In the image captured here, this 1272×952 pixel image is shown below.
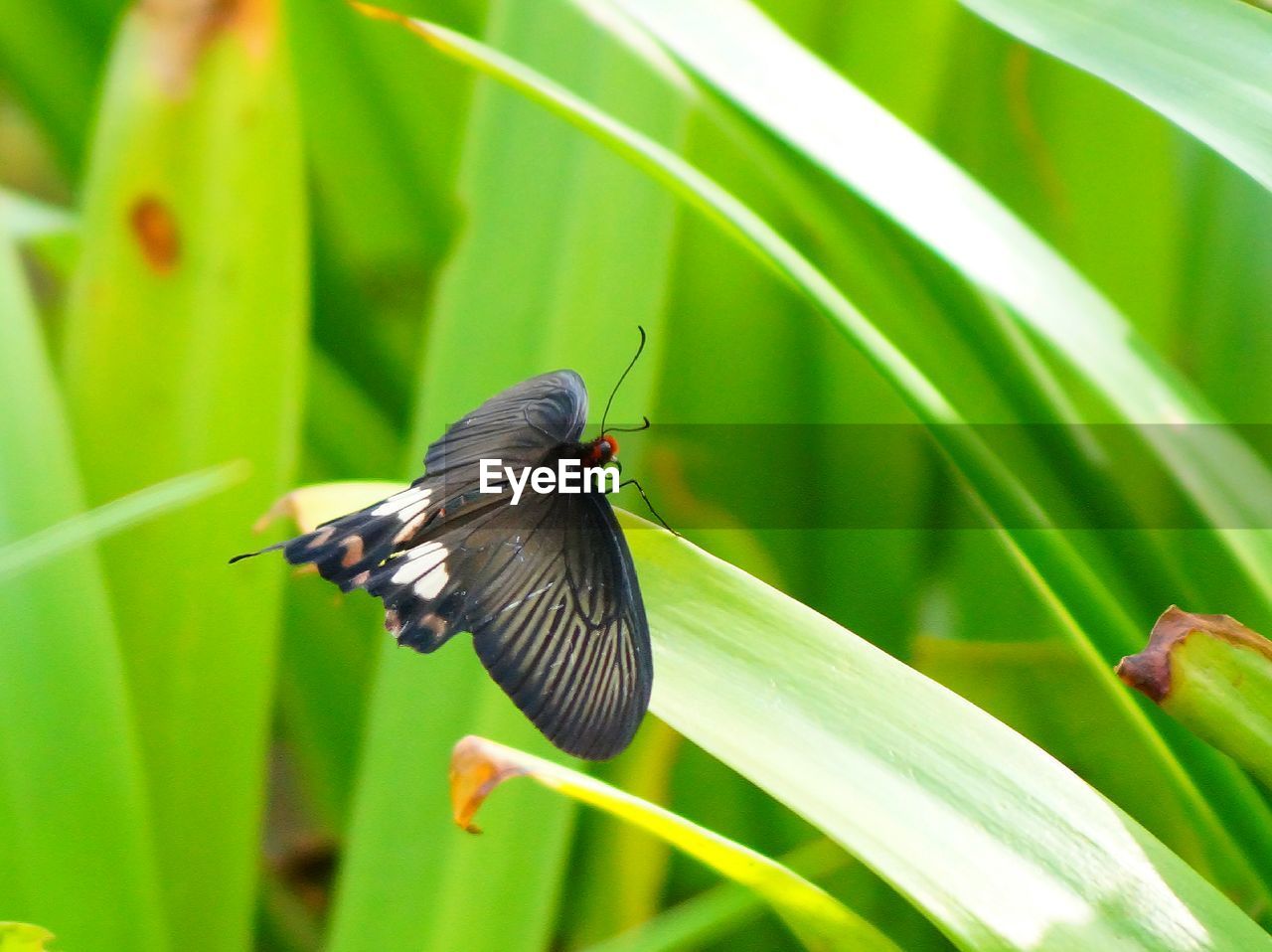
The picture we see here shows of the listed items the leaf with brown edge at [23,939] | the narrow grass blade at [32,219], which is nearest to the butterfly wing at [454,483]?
the leaf with brown edge at [23,939]

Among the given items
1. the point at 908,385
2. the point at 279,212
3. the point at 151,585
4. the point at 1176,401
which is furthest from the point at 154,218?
the point at 1176,401

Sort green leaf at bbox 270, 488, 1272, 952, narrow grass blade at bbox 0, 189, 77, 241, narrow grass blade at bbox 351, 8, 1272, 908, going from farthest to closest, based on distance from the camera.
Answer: narrow grass blade at bbox 0, 189, 77, 241 → narrow grass blade at bbox 351, 8, 1272, 908 → green leaf at bbox 270, 488, 1272, 952

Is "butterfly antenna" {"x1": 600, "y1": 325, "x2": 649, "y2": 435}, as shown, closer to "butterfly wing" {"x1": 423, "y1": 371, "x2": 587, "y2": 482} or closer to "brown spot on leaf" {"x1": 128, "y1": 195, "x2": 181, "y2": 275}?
"butterfly wing" {"x1": 423, "y1": 371, "x2": 587, "y2": 482}

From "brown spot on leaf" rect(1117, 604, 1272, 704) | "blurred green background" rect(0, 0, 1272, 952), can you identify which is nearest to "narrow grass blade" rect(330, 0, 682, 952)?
"blurred green background" rect(0, 0, 1272, 952)

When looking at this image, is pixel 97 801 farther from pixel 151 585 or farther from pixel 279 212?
pixel 279 212

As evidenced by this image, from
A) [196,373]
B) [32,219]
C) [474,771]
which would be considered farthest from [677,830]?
[32,219]

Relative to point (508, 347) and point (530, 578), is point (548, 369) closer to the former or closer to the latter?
point (508, 347)

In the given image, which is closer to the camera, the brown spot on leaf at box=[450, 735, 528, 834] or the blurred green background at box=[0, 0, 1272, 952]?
the brown spot on leaf at box=[450, 735, 528, 834]
